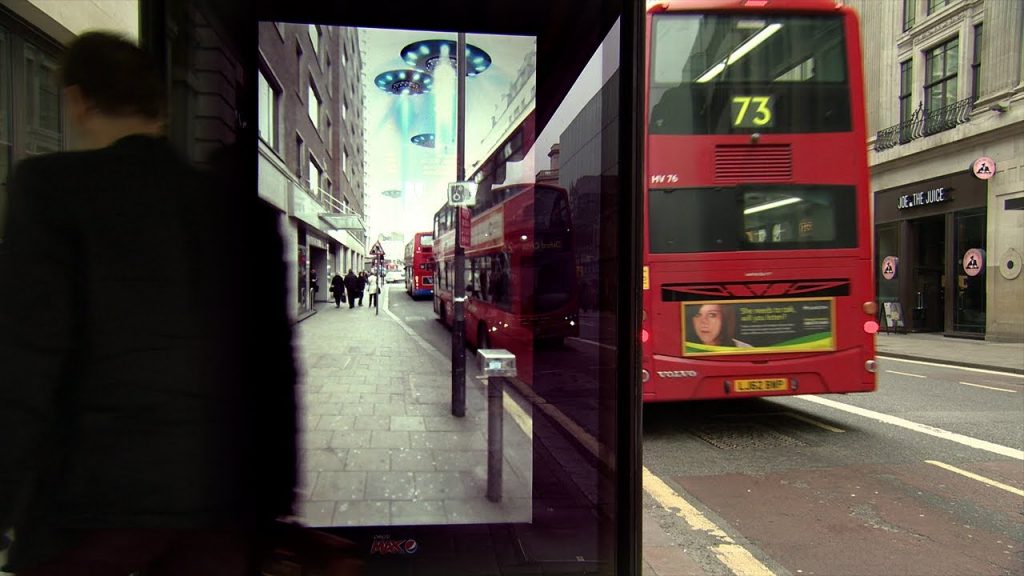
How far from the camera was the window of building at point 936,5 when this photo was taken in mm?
16188

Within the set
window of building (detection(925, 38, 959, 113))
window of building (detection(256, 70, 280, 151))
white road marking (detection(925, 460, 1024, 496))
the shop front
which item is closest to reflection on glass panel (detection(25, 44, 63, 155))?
window of building (detection(256, 70, 280, 151))

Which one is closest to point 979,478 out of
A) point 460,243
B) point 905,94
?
point 460,243

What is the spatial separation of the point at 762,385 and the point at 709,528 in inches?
88.0

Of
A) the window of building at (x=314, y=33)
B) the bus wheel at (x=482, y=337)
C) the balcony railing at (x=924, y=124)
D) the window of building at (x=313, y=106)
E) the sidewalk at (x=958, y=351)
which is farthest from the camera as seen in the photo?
the balcony railing at (x=924, y=124)

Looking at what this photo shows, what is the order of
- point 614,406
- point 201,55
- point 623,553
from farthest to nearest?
point 201,55
point 614,406
point 623,553

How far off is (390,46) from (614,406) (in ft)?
8.96

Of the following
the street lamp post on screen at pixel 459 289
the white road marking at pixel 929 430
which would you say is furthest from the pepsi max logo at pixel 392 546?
the white road marking at pixel 929 430

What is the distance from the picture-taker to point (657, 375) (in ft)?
15.9

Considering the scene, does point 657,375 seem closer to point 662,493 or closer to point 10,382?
point 662,493

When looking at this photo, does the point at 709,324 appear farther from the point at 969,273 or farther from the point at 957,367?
the point at 969,273

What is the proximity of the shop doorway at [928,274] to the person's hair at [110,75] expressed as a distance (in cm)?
2085

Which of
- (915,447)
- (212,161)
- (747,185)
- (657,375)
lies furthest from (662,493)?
(212,161)

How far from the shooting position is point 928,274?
57.1ft

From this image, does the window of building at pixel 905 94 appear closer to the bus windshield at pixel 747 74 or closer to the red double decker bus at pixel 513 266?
the bus windshield at pixel 747 74
